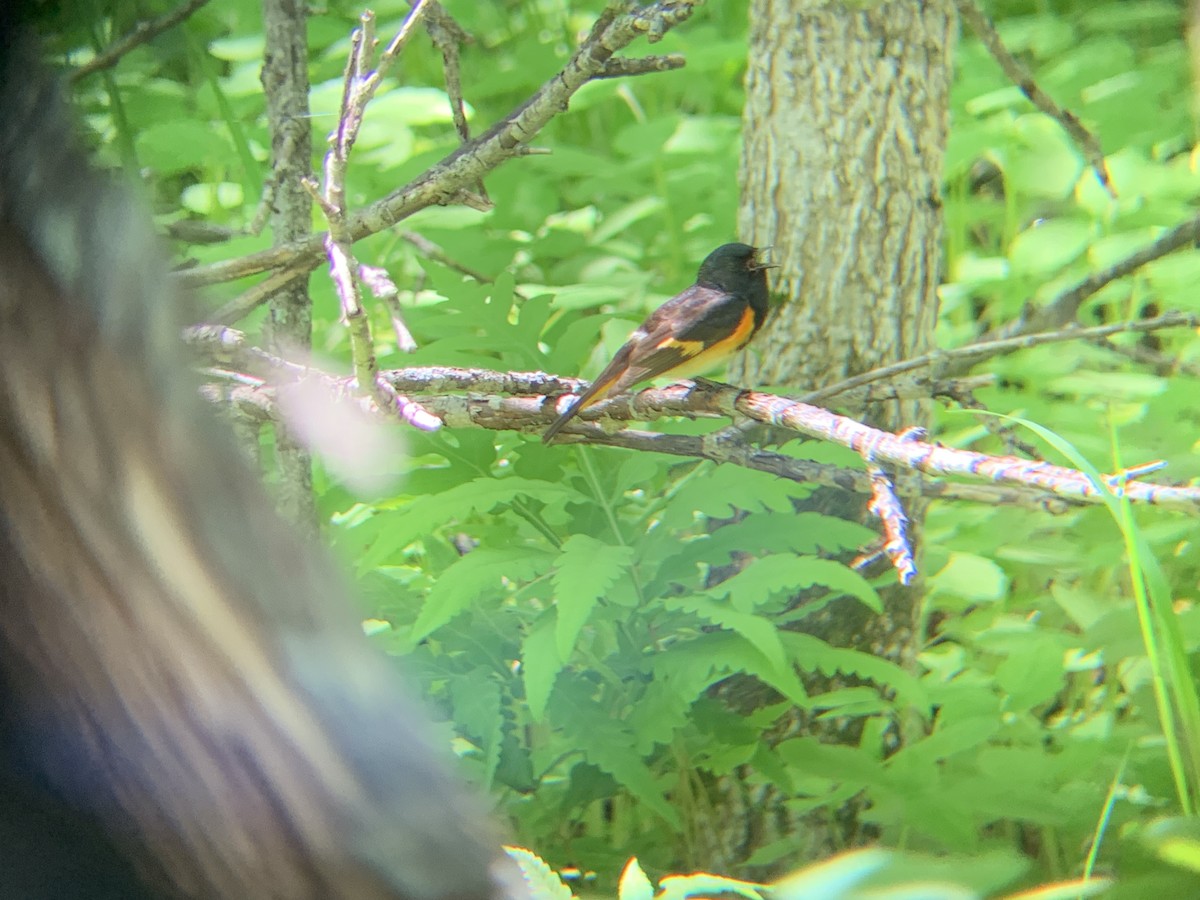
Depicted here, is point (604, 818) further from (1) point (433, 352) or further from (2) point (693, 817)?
(1) point (433, 352)

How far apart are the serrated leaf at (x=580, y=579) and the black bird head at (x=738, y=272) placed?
1.85ft

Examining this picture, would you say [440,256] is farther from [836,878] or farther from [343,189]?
[836,878]

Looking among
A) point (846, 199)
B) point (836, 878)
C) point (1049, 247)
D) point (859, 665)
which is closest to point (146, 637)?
point (836, 878)

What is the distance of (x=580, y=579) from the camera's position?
4.73 ft

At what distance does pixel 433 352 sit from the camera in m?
1.94

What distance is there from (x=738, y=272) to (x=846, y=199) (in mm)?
289

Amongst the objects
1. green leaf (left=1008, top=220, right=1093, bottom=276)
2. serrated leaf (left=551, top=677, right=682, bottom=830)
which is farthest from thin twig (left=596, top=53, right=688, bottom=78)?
green leaf (left=1008, top=220, right=1093, bottom=276)

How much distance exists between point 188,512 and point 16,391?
8 cm

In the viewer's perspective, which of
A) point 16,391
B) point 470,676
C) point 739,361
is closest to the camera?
point 16,391

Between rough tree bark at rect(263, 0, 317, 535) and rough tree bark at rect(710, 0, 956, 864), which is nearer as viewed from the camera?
rough tree bark at rect(263, 0, 317, 535)

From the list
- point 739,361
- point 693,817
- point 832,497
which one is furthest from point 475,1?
point 693,817

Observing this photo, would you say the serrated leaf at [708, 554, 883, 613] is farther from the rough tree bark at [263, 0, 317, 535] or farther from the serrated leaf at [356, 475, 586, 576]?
the rough tree bark at [263, 0, 317, 535]

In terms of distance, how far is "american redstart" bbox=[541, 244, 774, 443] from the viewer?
1822 mm

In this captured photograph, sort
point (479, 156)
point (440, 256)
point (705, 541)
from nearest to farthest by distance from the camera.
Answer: point (479, 156)
point (705, 541)
point (440, 256)
